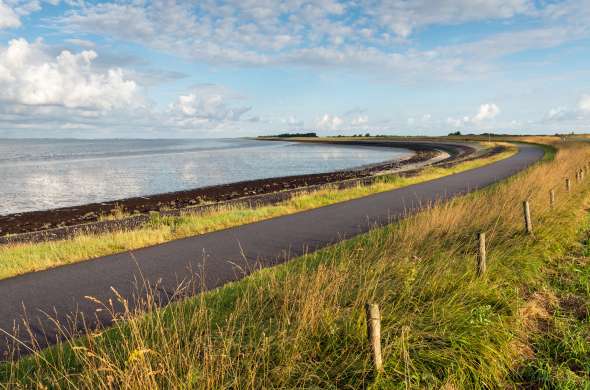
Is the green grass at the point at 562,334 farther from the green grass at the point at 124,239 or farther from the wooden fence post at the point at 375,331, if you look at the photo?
the green grass at the point at 124,239

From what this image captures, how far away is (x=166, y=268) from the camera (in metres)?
9.35

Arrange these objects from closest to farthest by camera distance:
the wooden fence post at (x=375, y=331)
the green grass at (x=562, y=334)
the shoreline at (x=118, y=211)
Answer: the wooden fence post at (x=375, y=331) → the green grass at (x=562, y=334) → the shoreline at (x=118, y=211)

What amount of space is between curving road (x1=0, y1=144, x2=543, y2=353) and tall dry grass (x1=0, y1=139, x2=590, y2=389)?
62 centimetres

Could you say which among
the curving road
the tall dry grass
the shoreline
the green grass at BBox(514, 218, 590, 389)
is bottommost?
the shoreline

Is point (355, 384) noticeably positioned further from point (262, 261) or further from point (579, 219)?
point (579, 219)

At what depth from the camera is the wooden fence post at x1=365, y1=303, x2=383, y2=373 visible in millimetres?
4230

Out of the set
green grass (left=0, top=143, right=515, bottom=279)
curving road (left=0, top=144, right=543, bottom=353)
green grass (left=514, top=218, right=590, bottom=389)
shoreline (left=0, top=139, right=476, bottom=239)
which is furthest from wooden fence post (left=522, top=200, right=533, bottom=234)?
shoreline (left=0, top=139, right=476, bottom=239)

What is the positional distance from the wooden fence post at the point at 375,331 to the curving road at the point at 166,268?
7.98ft

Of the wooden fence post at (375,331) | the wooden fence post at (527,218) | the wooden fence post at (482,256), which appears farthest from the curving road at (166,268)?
the wooden fence post at (527,218)

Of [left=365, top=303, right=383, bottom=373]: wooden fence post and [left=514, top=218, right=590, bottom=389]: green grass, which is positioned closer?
[left=365, top=303, right=383, bottom=373]: wooden fence post

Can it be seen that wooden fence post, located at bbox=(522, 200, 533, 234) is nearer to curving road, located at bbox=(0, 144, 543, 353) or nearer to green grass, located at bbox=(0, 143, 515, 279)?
curving road, located at bbox=(0, 144, 543, 353)

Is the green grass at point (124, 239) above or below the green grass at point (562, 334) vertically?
above

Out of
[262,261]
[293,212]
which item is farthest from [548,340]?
[293,212]

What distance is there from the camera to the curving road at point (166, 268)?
7027mm
